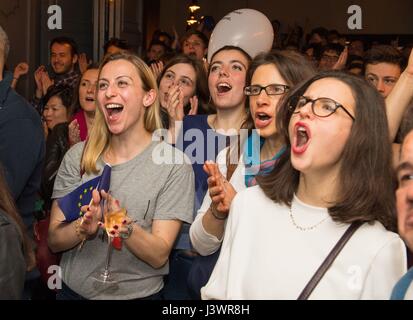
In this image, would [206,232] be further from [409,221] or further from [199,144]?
[409,221]

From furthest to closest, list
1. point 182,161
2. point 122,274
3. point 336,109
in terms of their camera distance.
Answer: point 182,161
point 122,274
point 336,109

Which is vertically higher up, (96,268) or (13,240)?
(13,240)

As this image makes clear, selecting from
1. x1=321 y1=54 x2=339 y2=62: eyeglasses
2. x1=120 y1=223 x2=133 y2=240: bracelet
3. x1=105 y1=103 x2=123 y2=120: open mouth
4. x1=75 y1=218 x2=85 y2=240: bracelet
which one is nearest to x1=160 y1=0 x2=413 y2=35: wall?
x1=321 y1=54 x2=339 y2=62: eyeglasses

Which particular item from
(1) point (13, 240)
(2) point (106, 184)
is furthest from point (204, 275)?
(1) point (13, 240)

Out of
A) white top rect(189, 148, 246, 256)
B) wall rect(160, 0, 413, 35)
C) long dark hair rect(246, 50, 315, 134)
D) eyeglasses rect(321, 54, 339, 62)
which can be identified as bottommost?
white top rect(189, 148, 246, 256)

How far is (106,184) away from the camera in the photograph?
226cm

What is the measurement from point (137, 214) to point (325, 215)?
0.79 metres

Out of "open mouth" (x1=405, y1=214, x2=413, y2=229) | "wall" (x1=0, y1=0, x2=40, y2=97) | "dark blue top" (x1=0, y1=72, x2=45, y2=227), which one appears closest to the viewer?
"open mouth" (x1=405, y1=214, x2=413, y2=229)

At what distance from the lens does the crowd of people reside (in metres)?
1.65

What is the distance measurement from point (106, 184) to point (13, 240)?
0.52m

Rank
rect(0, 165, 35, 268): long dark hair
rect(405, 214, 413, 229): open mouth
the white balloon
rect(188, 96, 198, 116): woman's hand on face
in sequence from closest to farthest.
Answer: rect(405, 214, 413, 229): open mouth, rect(0, 165, 35, 268): long dark hair, rect(188, 96, 198, 116): woman's hand on face, the white balloon

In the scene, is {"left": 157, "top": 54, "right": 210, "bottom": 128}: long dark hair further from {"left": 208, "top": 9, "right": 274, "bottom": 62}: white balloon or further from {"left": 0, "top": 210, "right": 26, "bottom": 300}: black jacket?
{"left": 0, "top": 210, "right": 26, "bottom": 300}: black jacket
